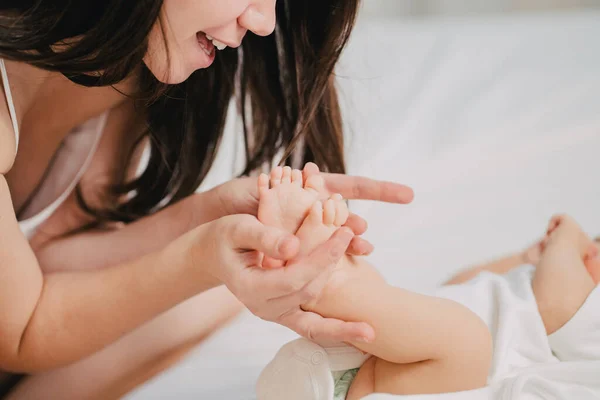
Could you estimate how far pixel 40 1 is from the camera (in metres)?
0.70

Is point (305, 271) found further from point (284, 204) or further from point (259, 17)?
point (259, 17)

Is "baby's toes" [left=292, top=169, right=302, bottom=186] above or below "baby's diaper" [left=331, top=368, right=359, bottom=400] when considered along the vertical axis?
above

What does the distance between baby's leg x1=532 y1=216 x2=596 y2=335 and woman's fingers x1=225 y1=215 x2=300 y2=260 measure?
0.40 m

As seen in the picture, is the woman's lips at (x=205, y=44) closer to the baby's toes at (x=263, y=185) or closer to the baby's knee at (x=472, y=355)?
the baby's toes at (x=263, y=185)

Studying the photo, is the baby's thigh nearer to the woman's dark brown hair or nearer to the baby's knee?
the baby's knee

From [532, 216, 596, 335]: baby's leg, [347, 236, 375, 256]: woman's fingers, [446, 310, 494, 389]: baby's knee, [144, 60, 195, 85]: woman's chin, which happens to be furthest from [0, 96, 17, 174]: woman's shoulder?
[532, 216, 596, 335]: baby's leg

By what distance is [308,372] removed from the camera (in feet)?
2.36

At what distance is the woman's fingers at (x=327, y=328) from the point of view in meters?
0.68

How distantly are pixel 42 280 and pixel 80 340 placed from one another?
0.08 m

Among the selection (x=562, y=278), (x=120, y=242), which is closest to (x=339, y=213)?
(x=562, y=278)

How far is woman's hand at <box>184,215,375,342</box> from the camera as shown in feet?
2.10

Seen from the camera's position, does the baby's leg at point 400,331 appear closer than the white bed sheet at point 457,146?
Yes

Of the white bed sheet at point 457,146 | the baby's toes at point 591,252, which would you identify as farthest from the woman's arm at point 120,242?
the baby's toes at point 591,252

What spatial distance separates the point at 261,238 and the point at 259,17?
0.25 meters
